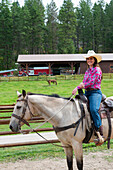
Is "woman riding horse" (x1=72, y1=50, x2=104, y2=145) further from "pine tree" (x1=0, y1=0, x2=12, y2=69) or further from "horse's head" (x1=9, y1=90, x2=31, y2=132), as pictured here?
"pine tree" (x1=0, y1=0, x2=12, y2=69)

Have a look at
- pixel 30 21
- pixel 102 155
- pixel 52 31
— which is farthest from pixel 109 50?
pixel 102 155

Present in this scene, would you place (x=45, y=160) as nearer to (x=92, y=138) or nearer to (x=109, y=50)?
(x=92, y=138)

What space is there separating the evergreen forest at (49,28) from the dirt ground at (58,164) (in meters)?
55.0

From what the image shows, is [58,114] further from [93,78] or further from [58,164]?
[58,164]

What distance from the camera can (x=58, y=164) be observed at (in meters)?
5.26

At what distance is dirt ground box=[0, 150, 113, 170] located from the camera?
506cm

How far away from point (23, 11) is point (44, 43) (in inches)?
555

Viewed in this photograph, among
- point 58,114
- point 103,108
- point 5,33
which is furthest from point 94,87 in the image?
point 5,33

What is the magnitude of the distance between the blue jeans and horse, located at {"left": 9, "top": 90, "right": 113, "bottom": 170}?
168mm

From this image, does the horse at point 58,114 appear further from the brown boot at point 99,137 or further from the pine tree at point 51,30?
the pine tree at point 51,30

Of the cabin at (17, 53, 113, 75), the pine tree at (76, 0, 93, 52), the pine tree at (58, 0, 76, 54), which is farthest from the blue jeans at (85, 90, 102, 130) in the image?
the pine tree at (76, 0, 93, 52)

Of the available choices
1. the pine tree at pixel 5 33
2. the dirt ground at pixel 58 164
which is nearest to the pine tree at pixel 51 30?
the pine tree at pixel 5 33

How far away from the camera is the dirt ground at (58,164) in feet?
16.6

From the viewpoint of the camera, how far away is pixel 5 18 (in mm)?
63125
